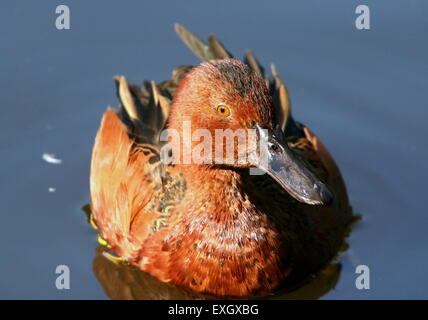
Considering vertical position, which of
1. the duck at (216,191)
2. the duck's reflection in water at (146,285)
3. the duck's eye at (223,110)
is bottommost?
the duck's reflection in water at (146,285)

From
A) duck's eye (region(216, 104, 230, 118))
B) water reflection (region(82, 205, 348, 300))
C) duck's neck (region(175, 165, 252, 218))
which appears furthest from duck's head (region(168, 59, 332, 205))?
water reflection (region(82, 205, 348, 300))

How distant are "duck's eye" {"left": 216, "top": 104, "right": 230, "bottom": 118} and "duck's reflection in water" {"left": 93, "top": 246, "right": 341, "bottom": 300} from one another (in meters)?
1.55

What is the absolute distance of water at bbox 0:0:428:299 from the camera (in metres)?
7.62

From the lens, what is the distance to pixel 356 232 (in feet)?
25.2

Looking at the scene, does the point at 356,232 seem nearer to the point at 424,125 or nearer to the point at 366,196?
the point at 366,196

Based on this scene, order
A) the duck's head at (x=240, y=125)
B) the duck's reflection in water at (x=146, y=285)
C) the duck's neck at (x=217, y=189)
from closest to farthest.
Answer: the duck's head at (x=240, y=125), the duck's neck at (x=217, y=189), the duck's reflection in water at (x=146, y=285)

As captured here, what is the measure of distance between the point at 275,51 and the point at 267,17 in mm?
479

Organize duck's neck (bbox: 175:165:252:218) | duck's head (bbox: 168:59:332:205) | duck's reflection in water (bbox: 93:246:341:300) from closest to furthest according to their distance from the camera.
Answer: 1. duck's head (bbox: 168:59:332:205)
2. duck's neck (bbox: 175:165:252:218)
3. duck's reflection in water (bbox: 93:246:341:300)

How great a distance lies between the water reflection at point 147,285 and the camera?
22.6 ft

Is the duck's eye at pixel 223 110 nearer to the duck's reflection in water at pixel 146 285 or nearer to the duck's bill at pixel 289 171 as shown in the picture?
the duck's bill at pixel 289 171

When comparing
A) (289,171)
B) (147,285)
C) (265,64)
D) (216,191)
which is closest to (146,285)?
(147,285)

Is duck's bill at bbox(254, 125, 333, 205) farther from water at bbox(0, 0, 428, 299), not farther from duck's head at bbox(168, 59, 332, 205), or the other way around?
water at bbox(0, 0, 428, 299)

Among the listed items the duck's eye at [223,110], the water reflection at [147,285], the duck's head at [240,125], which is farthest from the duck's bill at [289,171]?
the water reflection at [147,285]

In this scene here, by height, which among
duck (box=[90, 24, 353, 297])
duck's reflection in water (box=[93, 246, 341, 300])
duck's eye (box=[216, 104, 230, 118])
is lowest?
duck's reflection in water (box=[93, 246, 341, 300])
